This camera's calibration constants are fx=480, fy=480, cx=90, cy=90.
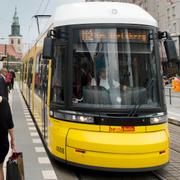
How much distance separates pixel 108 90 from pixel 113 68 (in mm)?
391

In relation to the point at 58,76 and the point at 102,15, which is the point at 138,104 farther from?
the point at 102,15

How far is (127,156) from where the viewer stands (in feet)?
24.8

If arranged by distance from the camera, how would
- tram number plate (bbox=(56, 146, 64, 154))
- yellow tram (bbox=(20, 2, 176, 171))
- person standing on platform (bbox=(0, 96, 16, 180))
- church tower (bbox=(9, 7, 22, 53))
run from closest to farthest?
person standing on platform (bbox=(0, 96, 16, 180))
yellow tram (bbox=(20, 2, 176, 171))
tram number plate (bbox=(56, 146, 64, 154))
church tower (bbox=(9, 7, 22, 53))

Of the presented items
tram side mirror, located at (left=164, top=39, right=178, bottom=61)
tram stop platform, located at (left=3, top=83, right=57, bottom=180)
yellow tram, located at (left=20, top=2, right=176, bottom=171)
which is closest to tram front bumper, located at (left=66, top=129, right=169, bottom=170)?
yellow tram, located at (left=20, top=2, right=176, bottom=171)

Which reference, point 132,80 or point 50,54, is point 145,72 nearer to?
point 132,80

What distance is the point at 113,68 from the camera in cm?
815

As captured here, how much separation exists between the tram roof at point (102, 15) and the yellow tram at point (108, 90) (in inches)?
0.7

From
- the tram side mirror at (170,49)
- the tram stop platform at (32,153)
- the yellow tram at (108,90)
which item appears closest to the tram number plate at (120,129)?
the yellow tram at (108,90)

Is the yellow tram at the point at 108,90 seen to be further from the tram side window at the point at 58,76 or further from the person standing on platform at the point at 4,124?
the person standing on platform at the point at 4,124

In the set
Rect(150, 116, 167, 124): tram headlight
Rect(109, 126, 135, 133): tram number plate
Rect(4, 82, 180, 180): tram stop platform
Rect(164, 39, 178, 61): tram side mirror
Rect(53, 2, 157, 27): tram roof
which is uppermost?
Rect(53, 2, 157, 27): tram roof

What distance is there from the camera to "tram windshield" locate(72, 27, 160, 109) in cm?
809

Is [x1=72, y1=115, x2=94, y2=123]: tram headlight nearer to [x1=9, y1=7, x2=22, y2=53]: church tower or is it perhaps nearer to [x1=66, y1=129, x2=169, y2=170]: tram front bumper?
[x1=66, y1=129, x2=169, y2=170]: tram front bumper

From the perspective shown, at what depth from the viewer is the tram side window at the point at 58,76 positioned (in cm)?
846

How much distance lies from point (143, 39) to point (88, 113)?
163 centimetres
